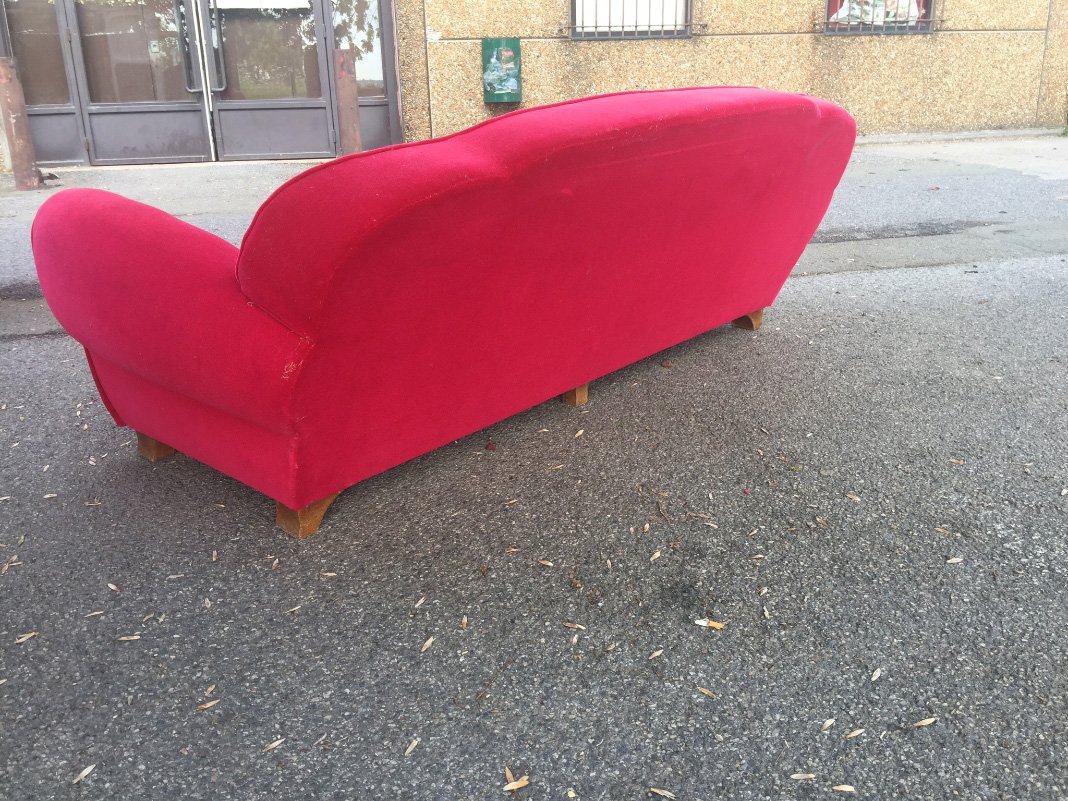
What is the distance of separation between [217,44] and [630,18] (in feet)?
13.2

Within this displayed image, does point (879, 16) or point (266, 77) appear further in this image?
point (879, 16)

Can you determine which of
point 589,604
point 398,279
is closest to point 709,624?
point 589,604

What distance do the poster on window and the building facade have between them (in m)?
0.02

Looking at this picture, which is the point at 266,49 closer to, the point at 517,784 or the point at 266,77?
the point at 266,77

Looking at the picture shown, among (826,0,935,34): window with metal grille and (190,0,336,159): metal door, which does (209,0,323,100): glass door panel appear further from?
(826,0,935,34): window with metal grille

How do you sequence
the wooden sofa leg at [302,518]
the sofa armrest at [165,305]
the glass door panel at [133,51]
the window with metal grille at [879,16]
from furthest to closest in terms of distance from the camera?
the window with metal grille at [879,16], the glass door panel at [133,51], the wooden sofa leg at [302,518], the sofa armrest at [165,305]

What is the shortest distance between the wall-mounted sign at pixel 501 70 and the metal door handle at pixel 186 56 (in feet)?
8.82

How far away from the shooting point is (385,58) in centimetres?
841

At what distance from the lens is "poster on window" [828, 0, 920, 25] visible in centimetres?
916

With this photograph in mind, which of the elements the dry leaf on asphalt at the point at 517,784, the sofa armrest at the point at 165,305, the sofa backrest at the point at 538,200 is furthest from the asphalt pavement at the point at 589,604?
the sofa backrest at the point at 538,200

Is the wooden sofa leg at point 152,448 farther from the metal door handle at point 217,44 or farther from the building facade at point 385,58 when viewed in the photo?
the metal door handle at point 217,44

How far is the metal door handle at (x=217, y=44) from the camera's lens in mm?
7977

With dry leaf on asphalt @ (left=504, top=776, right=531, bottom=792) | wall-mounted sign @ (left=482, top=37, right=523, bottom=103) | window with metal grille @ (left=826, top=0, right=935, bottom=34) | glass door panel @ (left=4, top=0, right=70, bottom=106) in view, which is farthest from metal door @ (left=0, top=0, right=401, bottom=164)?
dry leaf on asphalt @ (left=504, top=776, right=531, bottom=792)

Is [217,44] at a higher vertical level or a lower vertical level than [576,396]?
higher
